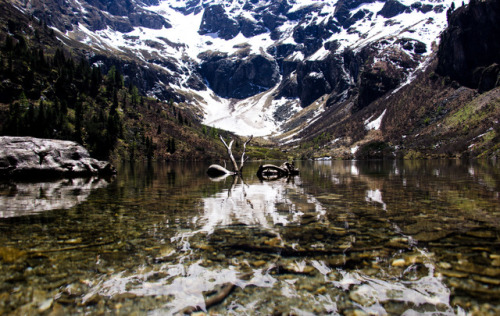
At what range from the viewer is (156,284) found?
19.8 feet

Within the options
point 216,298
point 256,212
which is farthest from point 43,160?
point 216,298

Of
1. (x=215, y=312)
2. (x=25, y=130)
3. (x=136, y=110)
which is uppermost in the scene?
(x=136, y=110)

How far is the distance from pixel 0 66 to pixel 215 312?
148498mm

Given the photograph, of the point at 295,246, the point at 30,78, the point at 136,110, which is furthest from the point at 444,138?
the point at 30,78

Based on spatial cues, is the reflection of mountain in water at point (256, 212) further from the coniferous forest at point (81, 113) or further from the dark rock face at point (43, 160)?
the coniferous forest at point (81, 113)

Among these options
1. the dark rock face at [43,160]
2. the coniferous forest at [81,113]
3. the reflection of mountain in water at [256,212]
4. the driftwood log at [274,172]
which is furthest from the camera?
the coniferous forest at [81,113]

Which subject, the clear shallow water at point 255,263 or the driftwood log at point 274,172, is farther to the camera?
the driftwood log at point 274,172

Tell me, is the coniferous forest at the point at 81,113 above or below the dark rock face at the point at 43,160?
above

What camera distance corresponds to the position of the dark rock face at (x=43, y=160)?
36250mm

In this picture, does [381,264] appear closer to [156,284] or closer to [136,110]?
[156,284]

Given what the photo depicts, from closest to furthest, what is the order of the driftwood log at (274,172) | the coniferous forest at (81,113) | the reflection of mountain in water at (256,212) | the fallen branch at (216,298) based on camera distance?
the fallen branch at (216,298)
the reflection of mountain in water at (256,212)
the driftwood log at (274,172)
the coniferous forest at (81,113)

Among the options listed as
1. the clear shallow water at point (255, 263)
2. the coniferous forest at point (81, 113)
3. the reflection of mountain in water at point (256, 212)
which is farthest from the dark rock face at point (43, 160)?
the coniferous forest at point (81, 113)

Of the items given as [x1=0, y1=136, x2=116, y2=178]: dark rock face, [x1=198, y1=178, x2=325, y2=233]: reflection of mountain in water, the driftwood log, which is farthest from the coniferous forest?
[x1=198, y1=178, x2=325, y2=233]: reflection of mountain in water

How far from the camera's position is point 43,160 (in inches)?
1544
